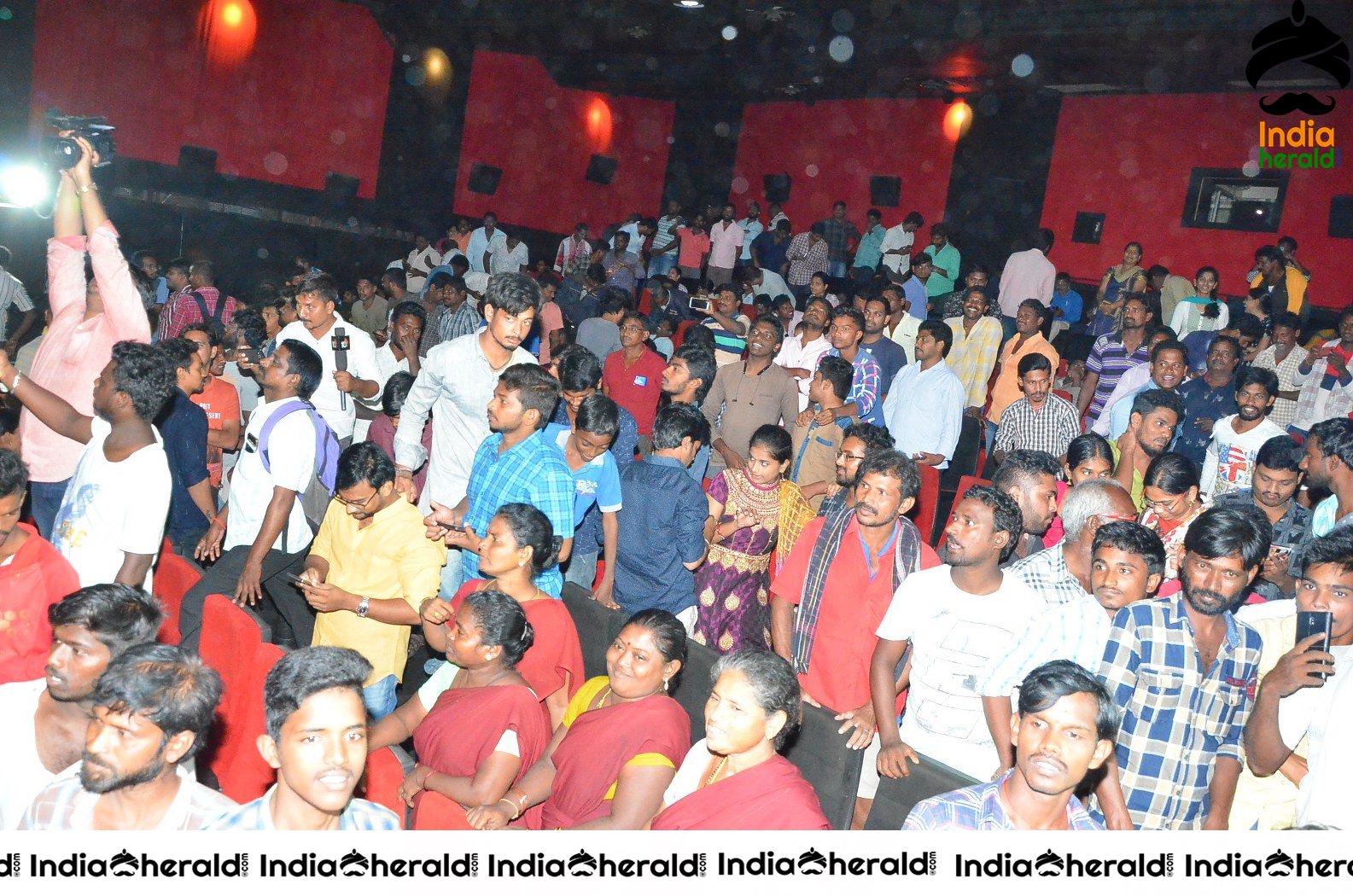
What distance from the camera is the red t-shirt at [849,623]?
3.29 metres

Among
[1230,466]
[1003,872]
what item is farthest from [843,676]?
[1230,466]

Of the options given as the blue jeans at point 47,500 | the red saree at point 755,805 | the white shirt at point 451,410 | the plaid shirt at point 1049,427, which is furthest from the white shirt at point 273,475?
the plaid shirt at point 1049,427

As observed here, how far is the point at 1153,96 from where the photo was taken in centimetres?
1212

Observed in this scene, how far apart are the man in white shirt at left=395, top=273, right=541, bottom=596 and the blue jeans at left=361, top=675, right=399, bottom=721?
0.70 m

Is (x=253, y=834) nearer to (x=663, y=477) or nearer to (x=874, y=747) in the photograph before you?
(x=874, y=747)

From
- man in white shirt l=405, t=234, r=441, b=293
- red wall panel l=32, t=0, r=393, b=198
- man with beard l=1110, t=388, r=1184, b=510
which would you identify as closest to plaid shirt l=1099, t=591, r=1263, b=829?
man with beard l=1110, t=388, r=1184, b=510

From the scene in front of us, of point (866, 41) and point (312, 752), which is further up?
point (866, 41)

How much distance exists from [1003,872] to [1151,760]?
0.75m

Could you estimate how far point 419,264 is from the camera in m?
12.4

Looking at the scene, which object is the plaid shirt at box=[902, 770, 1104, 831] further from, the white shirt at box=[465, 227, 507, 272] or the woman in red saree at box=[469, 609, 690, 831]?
the white shirt at box=[465, 227, 507, 272]

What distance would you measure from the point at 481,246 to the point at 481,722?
11.0 meters

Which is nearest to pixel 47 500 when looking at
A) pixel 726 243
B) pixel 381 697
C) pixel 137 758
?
pixel 381 697

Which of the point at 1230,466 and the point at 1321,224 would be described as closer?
the point at 1230,466

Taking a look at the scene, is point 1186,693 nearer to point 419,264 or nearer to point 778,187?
point 419,264
